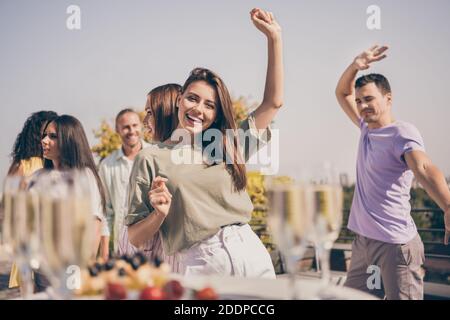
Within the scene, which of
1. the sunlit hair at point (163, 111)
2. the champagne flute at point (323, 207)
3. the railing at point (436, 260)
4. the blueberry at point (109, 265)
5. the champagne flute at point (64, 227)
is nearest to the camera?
the champagne flute at point (64, 227)

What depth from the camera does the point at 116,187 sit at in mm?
4125

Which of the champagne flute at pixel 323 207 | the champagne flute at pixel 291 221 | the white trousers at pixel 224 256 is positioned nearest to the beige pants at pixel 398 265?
the white trousers at pixel 224 256

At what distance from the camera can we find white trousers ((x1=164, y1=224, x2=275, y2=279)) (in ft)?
7.53

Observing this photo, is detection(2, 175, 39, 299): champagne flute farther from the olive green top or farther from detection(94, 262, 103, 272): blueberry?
the olive green top

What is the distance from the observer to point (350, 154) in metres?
4.02

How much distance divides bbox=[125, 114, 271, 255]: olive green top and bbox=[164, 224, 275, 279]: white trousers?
38mm

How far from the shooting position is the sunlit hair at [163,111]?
289 centimetres

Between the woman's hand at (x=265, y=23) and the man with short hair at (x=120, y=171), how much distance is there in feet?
6.66

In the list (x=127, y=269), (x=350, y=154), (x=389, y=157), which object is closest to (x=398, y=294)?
(x=389, y=157)

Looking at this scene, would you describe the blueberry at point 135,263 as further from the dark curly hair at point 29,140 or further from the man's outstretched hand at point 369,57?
the dark curly hair at point 29,140

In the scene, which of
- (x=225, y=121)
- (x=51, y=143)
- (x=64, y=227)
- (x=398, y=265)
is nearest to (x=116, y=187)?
(x=51, y=143)

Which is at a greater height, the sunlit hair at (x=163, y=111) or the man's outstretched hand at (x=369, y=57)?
the man's outstretched hand at (x=369, y=57)

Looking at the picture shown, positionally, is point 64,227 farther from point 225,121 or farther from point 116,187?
point 116,187
